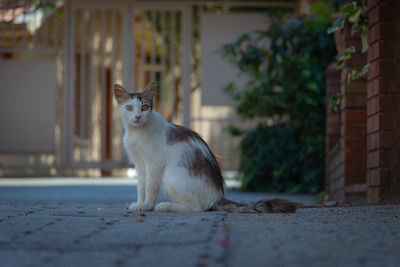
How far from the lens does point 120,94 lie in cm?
408

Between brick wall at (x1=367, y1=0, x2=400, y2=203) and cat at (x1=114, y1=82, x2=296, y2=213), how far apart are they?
0.89 m

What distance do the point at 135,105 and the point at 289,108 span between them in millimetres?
4145

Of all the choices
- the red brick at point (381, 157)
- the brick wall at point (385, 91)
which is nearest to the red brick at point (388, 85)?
the brick wall at point (385, 91)

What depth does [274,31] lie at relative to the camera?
7898 mm

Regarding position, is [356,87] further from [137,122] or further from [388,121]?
[137,122]

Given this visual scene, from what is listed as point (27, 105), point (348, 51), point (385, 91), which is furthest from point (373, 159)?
point (27, 105)

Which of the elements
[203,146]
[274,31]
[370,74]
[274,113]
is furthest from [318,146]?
[203,146]

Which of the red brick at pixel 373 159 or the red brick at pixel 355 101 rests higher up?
the red brick at pixel 355 101

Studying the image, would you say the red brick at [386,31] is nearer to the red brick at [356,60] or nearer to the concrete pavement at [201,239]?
the red brick at [356,60]

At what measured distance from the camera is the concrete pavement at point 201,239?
7.16 feet

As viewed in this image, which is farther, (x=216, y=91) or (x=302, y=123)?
(x=216, y=91)

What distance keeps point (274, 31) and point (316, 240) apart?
5638mm

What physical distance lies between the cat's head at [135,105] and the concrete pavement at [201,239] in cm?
64

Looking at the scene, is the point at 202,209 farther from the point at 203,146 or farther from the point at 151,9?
the point at 151,9
